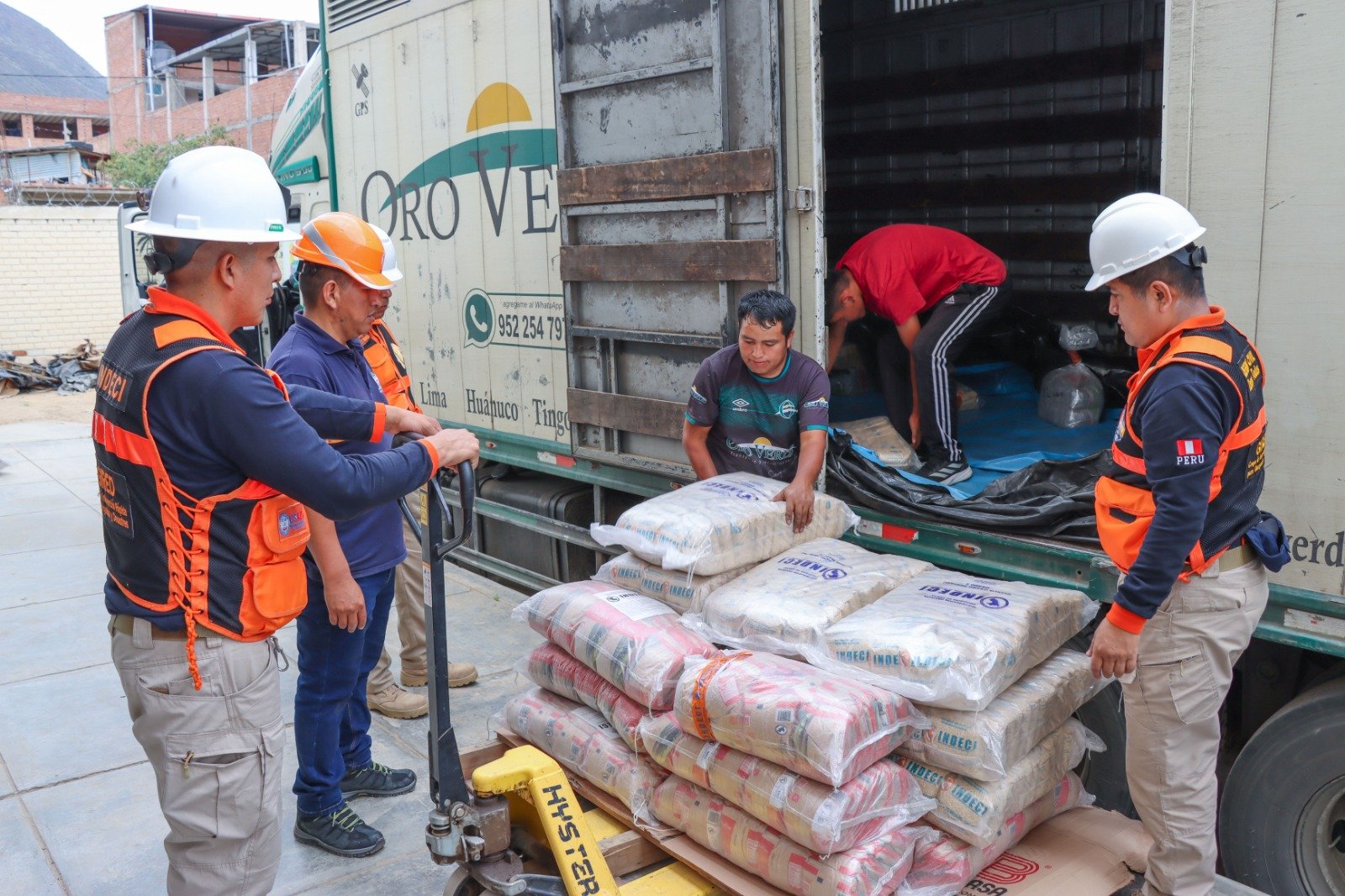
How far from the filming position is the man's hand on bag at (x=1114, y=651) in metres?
2.52

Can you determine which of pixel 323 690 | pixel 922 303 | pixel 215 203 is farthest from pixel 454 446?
pixel 922 303

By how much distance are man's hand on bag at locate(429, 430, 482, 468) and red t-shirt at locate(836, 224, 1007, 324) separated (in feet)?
9.48

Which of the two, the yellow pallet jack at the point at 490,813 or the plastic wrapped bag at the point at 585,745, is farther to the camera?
the plastic wrapped bag at the point at 585,745

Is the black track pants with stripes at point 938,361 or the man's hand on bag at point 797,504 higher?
the black track pants with stripes at point 938,361

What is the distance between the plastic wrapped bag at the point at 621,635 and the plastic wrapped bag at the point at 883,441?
5.37 ft

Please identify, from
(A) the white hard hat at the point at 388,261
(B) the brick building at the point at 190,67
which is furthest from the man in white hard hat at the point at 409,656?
(B) the brick building at the point at 190,67

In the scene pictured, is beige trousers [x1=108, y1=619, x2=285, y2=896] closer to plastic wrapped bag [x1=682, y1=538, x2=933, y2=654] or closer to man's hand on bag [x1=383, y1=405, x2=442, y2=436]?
man's hand on bag [x1=383, y1=405, x2=442, y2=436]

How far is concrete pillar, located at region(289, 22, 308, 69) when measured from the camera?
40.1 metres

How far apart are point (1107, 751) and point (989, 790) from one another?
3.57 ft

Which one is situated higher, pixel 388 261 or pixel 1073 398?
pixel 388 261

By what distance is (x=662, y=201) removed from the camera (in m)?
4.51

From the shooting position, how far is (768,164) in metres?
4.02

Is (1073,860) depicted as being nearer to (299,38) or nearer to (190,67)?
(299,38)

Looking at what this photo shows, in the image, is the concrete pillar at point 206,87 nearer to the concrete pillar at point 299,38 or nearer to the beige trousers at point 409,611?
the concrete pillar at point 299,38
